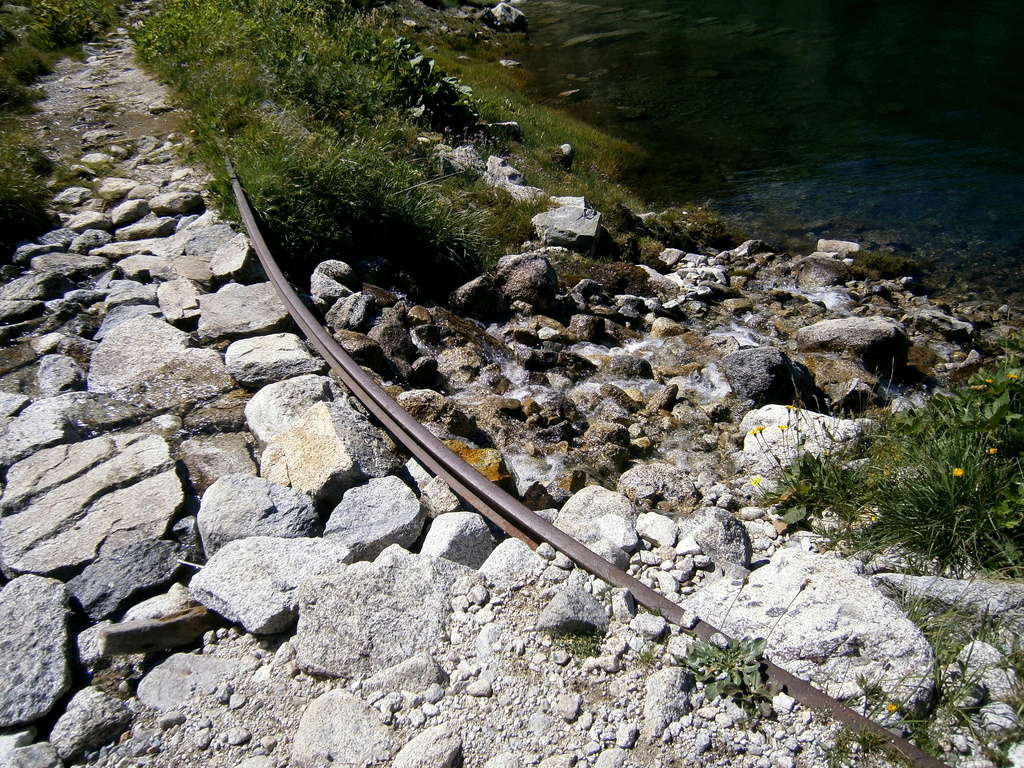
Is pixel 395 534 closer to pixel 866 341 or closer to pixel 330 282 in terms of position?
pixel 330 282

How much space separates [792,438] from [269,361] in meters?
3.82

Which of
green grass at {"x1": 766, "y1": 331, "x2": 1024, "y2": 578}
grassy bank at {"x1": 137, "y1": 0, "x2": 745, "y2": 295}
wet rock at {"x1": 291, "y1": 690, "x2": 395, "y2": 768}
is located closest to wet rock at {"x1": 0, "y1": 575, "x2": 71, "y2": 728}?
wet rock at {"x1": 291, "y1": 690, "x2": 395, "y2": 768}

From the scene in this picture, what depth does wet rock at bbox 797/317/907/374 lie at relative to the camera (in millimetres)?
7691

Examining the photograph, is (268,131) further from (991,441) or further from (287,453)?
(991,441)

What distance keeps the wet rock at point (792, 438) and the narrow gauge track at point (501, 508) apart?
5.43 feet

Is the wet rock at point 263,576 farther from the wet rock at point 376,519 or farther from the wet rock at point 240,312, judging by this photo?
the wet rock at point 240,312

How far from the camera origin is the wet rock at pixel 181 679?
9.91ft

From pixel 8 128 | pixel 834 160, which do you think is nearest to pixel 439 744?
pixel 8 128

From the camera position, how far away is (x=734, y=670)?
2773 mm

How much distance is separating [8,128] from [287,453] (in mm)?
10400

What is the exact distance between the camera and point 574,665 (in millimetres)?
3002

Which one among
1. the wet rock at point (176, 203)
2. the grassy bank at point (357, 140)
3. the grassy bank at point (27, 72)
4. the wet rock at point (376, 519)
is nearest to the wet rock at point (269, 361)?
the wet rock at point (376, 519)

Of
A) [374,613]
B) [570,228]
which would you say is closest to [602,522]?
[374,613]

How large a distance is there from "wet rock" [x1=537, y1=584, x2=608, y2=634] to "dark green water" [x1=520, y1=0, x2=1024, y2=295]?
9651 mm
